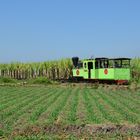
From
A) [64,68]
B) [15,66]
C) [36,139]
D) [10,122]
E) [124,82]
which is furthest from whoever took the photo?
[15,66]

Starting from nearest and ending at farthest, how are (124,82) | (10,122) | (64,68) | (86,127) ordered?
(86,127), (10,122), (124,82), (64,68)

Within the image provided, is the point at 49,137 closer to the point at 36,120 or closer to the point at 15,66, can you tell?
the point at 36,120

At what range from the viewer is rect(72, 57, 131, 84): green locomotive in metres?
47.1

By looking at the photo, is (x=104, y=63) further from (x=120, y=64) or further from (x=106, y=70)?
(x=120, y=64)

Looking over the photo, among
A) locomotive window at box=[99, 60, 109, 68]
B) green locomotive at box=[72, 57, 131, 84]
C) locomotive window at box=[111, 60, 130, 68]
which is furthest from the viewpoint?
locomotive window at box=[99, 60, 109, 68]

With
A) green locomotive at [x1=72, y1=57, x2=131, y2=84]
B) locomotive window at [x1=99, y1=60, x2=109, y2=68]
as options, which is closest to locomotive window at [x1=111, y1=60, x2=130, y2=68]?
green locomotive at [x1=72, y1=57, x2=131, y2=84]

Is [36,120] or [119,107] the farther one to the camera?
[119,107]

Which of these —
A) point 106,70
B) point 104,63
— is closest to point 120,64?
point 106,70

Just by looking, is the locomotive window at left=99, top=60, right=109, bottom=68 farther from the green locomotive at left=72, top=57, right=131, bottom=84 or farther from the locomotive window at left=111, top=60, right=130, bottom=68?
the locomotive window at left=111, top=60, right=130, bottom=68

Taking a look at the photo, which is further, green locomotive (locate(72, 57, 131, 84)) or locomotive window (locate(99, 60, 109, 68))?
locomotive window (locate(99, 60, 109, 68))

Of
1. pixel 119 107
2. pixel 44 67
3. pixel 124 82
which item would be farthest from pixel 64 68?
pixel 119 107

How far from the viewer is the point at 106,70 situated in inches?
1892

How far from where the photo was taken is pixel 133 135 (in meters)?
12.7

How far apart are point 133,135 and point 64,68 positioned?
6249 cm
